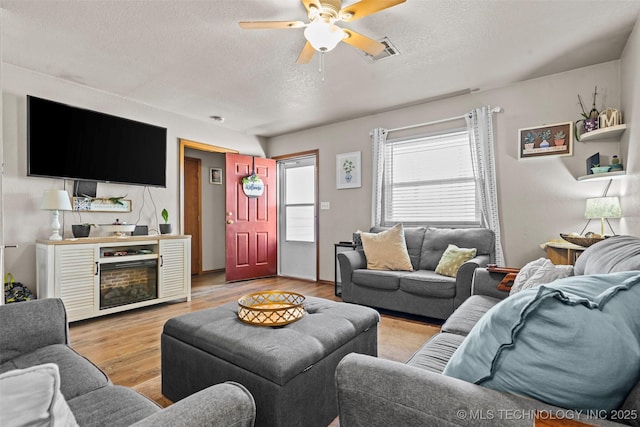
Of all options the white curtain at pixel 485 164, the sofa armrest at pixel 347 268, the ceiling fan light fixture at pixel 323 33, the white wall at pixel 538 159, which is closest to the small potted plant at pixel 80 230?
the sofa armrest at pixel 347 268

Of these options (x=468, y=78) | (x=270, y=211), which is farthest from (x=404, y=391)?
(x=270, y=211)

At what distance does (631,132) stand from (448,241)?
1709 millimetres

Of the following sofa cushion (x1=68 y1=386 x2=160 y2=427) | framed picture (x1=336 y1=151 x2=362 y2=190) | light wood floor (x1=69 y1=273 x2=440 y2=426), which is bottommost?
light wood floor (x1=69 y1=273 x2=440 y2=426)

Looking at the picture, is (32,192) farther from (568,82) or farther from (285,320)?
(568,82)

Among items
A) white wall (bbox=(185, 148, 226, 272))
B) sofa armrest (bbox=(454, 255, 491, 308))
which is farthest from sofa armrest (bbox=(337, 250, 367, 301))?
white wall (bbox=(185, 148, 226, 272))

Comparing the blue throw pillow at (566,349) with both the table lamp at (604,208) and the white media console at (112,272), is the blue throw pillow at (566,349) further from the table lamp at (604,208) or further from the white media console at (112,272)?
the white media console at (112,272)

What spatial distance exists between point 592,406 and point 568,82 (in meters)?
3.52

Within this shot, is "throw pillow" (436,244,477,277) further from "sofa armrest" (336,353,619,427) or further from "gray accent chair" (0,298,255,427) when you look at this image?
"gray accent chair" (0,298,255,427)

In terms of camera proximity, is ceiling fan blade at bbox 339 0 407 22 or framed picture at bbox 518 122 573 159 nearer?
ceiling fan blade at bbox 339 0 407 22

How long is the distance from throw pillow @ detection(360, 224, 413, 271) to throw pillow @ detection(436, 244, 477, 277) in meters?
0.36

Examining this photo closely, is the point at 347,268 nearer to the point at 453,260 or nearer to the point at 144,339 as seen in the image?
the point at 453,260

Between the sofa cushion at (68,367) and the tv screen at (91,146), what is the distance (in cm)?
256

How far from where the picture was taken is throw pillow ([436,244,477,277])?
303 cm

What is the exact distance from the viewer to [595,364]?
2.08ft
